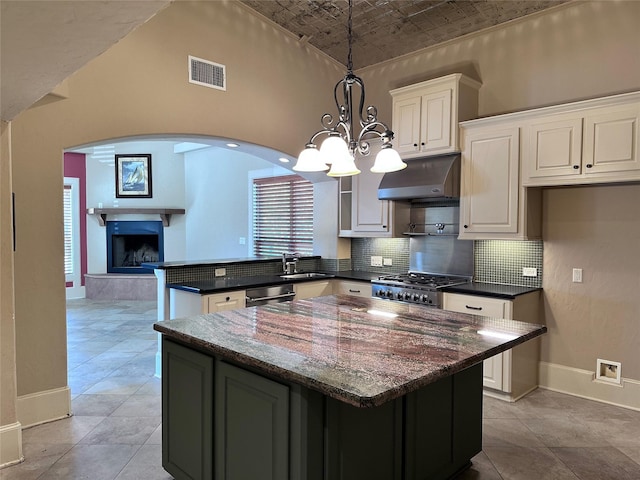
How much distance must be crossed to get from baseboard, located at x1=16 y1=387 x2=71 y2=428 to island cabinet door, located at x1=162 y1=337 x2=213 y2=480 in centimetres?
132

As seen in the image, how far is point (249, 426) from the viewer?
189 centimetres

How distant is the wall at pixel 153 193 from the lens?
851 centimetres

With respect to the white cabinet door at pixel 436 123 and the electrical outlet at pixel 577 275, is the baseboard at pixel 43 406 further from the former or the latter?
the electrical outlet at pixel 577 275

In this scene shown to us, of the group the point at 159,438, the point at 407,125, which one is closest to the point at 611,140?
the point at 407,125

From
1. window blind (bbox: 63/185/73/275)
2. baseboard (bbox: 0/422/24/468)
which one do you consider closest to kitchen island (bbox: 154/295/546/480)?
baseboard (bbox: 0/422/24/468)

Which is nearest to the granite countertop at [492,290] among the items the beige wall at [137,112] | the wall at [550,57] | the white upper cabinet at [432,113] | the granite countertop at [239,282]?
the granite countertop at [239,282]

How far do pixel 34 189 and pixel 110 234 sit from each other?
6050 millimetres

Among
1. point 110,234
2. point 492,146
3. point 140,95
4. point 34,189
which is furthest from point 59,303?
point 110,234

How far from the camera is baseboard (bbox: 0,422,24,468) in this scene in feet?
8.55

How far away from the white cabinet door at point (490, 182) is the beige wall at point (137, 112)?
1897 millimetres

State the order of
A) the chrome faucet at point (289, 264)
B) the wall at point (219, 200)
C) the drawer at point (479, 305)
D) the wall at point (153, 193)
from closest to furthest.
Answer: the drawer at point (479, 305), the chrome faucet at point (289, 264), the wall at point (219, 200), the wall at point (153, 193)

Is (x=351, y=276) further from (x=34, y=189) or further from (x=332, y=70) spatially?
(x=34, y=189)

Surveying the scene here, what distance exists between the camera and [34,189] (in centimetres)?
306

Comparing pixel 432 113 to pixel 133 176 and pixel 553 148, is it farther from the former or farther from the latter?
pixel 133 176
